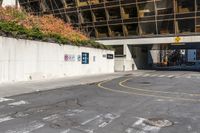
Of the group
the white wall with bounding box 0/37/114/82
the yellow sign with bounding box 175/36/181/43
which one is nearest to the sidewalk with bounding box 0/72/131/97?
the white wall with bounding box 0/37/114/82

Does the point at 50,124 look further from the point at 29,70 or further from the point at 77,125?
the point at 29,70

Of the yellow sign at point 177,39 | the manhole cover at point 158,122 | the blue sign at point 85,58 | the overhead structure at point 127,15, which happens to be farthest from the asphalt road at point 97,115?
the overhead structure at point 127,15

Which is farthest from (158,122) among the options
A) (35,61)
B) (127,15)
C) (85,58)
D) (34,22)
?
(127,15)

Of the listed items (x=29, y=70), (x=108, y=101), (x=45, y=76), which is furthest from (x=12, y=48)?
(x=108, y=101)

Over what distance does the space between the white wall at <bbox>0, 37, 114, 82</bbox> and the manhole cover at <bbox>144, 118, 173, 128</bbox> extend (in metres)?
12.5

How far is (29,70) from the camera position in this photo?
22.7 metres

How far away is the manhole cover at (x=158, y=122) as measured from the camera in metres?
9.17

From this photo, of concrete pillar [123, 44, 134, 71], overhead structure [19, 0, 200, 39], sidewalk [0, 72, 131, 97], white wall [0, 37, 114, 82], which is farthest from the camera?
concrete pillar [123, 44, 134, 71]

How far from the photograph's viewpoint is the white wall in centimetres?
2058

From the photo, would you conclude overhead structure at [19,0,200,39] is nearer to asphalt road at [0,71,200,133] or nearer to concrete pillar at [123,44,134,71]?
concrete pillar at [123,44,134,71]

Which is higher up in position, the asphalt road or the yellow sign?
the yellow sign

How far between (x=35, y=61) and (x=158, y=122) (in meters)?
15.2

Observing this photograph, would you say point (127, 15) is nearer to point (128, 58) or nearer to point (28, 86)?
point (128, 58)

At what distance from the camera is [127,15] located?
51219 millimetres
